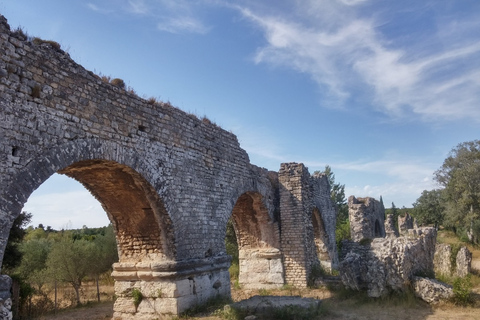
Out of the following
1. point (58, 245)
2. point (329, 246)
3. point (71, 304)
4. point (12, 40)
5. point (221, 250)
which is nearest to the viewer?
point (12, 40)

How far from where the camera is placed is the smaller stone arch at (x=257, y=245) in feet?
42.2

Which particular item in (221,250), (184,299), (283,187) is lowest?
(184,299)

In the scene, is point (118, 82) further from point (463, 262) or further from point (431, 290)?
point (463, 262)

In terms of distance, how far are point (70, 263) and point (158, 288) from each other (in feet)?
28.6

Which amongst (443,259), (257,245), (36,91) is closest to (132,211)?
(36,91)

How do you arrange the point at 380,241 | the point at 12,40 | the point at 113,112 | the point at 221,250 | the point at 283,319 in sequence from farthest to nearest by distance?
the point at 380,241 < the point at 221,250 < the point at 283,319 < the point at 113,112 < the point at 12,40

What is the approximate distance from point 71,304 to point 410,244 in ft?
37.7

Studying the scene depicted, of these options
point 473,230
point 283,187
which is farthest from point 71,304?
point 473,230

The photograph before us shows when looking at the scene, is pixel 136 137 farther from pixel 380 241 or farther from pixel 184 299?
pixel 380 241

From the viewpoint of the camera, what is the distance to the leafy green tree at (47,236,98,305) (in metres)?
14.5

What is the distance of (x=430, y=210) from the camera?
3916cm

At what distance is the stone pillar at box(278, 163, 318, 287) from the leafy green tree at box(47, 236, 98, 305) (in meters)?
8.14

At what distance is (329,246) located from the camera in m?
17.0

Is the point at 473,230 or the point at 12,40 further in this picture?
the point at 473,230
